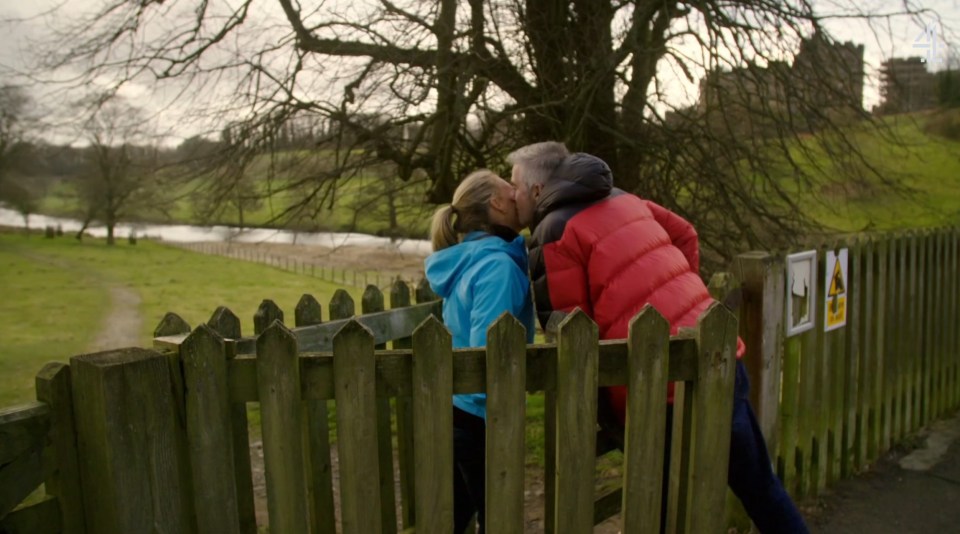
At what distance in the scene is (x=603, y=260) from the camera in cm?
213

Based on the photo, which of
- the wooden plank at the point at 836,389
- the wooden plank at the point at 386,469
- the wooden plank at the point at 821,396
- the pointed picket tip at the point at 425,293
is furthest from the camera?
the wooden plank at the point at 836,389

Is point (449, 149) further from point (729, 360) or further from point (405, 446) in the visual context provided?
point (729, 360)

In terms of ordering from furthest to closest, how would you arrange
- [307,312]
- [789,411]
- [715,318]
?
[789,411] < [307,312] < [715,318]

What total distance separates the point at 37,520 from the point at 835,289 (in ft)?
12.0

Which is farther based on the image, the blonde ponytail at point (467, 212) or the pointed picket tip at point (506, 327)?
the blonde ponytail at point (467, 212)

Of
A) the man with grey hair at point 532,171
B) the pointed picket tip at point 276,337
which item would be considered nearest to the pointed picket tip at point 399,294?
the man with grey hair at point 532,171

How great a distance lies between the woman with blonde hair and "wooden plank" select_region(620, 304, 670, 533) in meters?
0.49

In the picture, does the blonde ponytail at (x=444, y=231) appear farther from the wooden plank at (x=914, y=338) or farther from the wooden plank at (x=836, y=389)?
the wooden plank at (x=914, y=338)

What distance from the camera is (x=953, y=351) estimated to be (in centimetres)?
509

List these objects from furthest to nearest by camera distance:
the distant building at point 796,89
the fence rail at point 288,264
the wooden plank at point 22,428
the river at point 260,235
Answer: the fence rail at point 288,264
the river at point 260,235
the distant building at point 796,89
the wooden plank at point 22,428

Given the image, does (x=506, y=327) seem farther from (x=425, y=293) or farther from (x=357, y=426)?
(x=425, y=293)

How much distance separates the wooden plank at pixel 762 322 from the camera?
3191mm

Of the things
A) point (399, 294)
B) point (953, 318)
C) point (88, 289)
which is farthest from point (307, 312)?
point (88, 289)

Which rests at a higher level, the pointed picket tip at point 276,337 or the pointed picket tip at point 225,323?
the pointed picket tip at point 276,337
